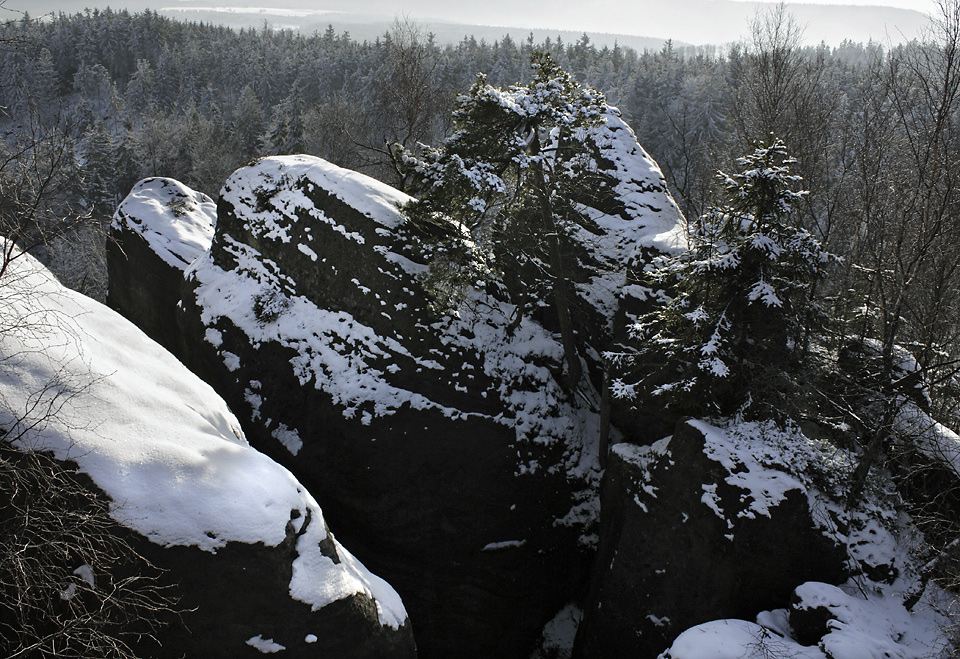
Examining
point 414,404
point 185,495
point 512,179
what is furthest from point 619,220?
point 185,495

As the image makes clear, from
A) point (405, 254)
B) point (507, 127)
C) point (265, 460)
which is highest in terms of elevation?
point (507, 127)

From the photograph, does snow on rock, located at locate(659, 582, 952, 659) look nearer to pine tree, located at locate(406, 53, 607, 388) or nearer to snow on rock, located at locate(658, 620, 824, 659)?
snow on rock, located at locate(658, 620, 824, 659)

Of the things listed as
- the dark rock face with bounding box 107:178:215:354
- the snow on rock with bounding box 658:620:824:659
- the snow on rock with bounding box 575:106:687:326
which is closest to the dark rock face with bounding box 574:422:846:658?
the snow on rock with bounding box 658:620:824:659

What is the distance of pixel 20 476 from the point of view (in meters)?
5.68

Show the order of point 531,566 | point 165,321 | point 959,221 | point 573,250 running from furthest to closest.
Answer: point 165,321 → point 573,250 → point 531,566 → point 959,221

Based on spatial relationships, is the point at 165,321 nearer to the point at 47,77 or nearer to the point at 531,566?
the point at 531,566

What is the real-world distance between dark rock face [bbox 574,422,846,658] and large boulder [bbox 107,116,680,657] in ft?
5.68

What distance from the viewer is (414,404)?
1276 centimetres

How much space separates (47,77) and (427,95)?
204 ft

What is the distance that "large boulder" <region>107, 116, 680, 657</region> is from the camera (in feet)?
41.2

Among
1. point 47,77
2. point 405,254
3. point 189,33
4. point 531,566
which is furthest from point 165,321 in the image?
point 189,33

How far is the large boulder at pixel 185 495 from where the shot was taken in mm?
6453

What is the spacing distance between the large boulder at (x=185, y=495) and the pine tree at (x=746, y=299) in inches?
254

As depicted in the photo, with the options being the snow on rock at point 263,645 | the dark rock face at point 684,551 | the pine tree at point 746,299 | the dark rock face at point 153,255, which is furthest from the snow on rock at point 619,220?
the dark rock face at point 153,255
